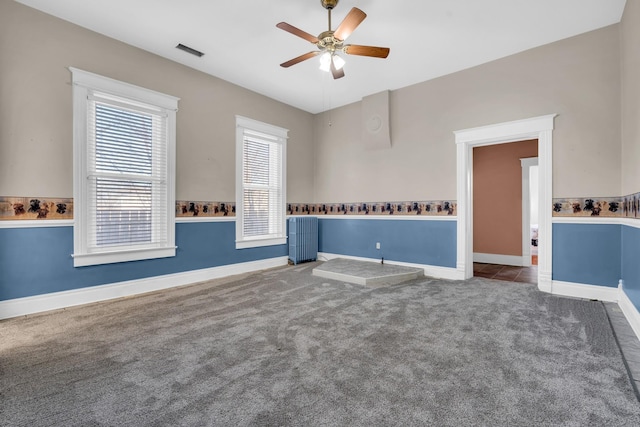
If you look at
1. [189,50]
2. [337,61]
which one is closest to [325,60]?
[337,61]

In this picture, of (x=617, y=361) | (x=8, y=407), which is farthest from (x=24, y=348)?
(x=617, y=361)

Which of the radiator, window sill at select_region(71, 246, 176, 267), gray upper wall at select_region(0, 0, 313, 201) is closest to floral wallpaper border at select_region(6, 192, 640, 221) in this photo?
gray upper wall at select_region(0, 0, 313, 201)

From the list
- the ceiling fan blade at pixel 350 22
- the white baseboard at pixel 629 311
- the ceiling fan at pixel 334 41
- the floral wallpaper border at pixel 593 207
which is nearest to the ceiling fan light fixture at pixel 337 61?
the ceiling fan at pixel 334 41

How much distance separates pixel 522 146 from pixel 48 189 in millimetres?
7599

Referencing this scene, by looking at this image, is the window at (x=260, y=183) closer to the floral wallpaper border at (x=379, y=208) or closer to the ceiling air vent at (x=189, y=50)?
the floral wallpaper border at (x=379, y=208)

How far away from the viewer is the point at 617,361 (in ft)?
6.93

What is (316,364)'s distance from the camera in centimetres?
208

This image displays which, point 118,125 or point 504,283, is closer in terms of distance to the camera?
point 118,125

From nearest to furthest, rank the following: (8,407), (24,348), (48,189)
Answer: (8,407) < (24,348) < (48,189)

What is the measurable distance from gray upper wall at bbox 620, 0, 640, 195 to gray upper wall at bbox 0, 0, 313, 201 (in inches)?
197

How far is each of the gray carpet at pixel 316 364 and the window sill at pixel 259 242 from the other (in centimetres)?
173

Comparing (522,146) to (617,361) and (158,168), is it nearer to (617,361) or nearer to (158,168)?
(617,361)

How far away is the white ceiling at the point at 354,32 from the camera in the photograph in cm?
312

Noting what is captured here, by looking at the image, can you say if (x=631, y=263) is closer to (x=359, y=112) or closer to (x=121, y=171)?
(x=359, y=112)
